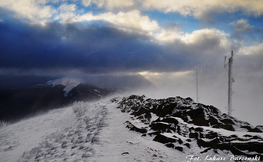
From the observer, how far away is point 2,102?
19688cm

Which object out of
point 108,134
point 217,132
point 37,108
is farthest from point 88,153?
point 37,108

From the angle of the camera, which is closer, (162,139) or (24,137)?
(162,139)

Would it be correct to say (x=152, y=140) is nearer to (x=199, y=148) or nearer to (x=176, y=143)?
(x=176, y=143)

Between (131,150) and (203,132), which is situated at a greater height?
(203,132)

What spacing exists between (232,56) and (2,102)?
253989mm

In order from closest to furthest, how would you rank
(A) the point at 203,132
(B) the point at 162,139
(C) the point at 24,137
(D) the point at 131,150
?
1. (D) the point at 131,150
2. (B) the point at 162,139
3. (A) the point at 203,132
4. (C) the point at 24,137

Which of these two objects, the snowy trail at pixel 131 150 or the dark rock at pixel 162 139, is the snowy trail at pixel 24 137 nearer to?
the snowy trail at pixel 131 150

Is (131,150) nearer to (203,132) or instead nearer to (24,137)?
(203,132)

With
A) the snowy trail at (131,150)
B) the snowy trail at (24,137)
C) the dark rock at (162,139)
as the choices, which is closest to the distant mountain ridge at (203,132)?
the dark rock at (162,139)

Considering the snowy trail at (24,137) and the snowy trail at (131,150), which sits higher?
the snowy trail at (131,150)

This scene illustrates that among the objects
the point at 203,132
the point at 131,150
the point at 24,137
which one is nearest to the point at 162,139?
the point at 131,150

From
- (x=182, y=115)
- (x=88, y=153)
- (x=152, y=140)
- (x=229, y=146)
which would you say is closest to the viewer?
(x=229, y=146)

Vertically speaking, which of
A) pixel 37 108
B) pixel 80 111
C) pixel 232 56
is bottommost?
pixel 37 108

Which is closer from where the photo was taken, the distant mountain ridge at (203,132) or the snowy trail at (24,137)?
the distant mountain ridge at (203,132)
